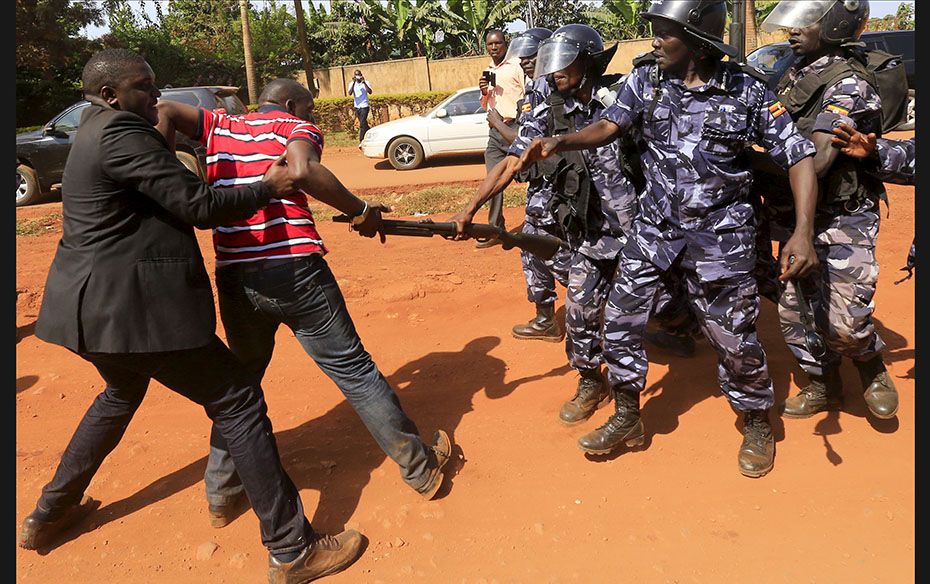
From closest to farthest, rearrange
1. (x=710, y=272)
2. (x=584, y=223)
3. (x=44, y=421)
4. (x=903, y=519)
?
(x=903, y=519)
(x=710, y=272)
(x=584, y=223)
(x=44, y=421)

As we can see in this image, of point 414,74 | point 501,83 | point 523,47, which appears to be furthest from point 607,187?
point 414,74

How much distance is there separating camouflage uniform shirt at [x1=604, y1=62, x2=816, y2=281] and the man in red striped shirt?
1302 millimetres

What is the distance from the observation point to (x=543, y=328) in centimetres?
492

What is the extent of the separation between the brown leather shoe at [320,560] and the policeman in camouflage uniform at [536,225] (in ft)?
6.63

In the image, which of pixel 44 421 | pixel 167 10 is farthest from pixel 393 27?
pixel 44 421

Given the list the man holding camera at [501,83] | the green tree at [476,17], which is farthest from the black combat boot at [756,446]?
the green tree at [476,17]

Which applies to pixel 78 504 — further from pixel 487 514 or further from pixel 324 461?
pixel 487 514

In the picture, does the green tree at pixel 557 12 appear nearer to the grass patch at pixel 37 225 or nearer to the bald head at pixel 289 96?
the grass patch at pixel 37 225

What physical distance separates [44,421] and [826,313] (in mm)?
4451

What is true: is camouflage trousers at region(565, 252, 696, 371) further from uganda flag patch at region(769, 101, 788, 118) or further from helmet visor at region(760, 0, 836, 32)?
helmet visor at region(760, 0, 836, 32)

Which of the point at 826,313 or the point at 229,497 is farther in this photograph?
the point at 826,313

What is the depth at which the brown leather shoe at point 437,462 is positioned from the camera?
3.15m

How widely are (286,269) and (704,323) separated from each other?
189 centimetres

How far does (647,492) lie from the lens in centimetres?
318
